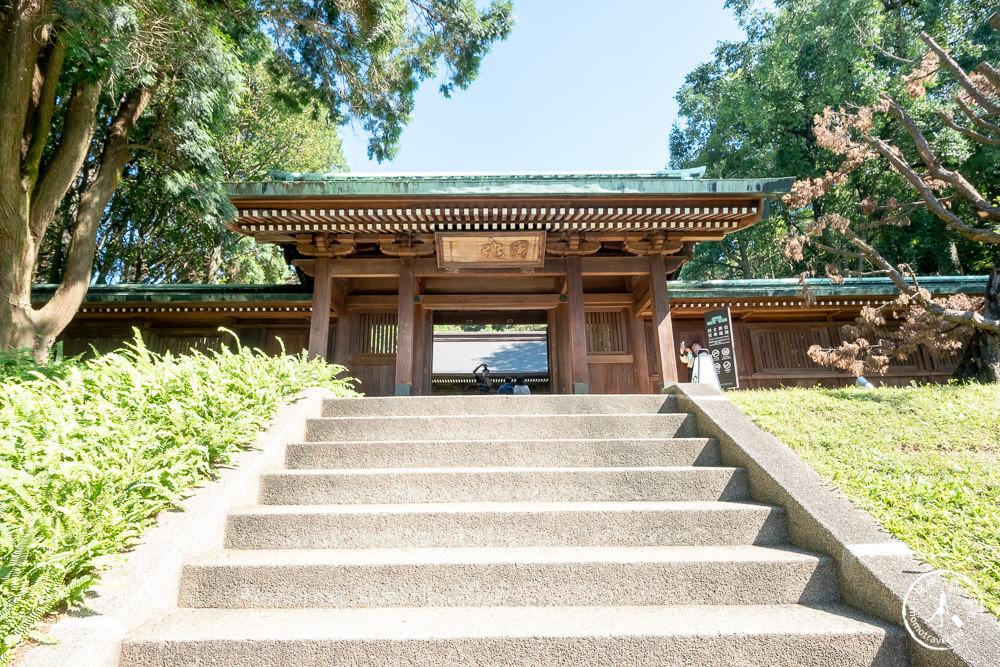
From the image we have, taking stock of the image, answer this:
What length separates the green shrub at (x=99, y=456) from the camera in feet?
6.13

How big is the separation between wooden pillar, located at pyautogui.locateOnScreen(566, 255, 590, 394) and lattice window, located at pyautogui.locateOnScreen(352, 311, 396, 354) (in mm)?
3523

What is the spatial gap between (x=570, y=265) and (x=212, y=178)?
251 inches

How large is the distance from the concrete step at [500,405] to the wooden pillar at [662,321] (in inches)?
103

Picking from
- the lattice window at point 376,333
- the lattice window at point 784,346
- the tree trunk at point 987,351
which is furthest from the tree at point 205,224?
the tree trunk at point 987,351

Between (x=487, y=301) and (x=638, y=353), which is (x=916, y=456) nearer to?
(x=638, y=353)

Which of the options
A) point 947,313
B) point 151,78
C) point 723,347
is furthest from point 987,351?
point 151,78

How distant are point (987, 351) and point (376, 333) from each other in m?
9.92

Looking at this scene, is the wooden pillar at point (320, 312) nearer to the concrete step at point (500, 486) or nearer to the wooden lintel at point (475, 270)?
the wooden lintel at point (475, 270)

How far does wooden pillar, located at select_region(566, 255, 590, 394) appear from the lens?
23.3ft

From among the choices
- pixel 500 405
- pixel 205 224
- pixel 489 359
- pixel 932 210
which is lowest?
pixel 500 405

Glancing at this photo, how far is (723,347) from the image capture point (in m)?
7.46

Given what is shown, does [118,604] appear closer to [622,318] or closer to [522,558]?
[522,558]

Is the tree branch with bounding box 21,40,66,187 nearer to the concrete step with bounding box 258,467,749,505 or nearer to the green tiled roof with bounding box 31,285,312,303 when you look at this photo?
the green tiled roof with bounding box 31,285,312,303

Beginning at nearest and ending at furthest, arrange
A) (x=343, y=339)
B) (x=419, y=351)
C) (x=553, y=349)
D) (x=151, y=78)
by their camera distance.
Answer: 1. (x=151, y=78)
2. (x=419, y=351)
3. (x=343, y=339)
4. (x=553, y=349)
